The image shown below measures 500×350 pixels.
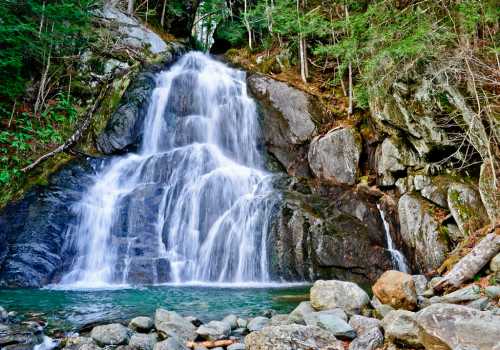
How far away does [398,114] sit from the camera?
11.7 meters

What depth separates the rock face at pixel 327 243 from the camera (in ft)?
32.9

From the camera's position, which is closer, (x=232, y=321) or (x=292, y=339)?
(x=292, y=339)

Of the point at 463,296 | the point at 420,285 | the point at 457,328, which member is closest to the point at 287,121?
the point at 420,285

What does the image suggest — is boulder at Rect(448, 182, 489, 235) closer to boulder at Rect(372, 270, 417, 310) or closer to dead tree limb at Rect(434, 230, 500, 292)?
dead tree limb at Rect(434, 230, 500, 292)

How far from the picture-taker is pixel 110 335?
4.99 m

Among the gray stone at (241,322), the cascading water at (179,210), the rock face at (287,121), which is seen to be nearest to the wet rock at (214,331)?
the gray stone at (241,322)

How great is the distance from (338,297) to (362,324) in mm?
996

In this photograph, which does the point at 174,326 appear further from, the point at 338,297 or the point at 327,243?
the point at 327,243

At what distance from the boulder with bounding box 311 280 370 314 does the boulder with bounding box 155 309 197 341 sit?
1.98 metres

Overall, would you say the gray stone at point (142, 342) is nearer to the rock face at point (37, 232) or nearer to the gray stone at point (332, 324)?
the gray stone at point (332, 324)

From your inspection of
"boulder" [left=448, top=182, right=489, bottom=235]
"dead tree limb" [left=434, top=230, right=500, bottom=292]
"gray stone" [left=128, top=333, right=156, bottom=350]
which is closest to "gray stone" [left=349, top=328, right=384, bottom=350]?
"gray stone" [left=128, top=333, right=156, bottom=350]

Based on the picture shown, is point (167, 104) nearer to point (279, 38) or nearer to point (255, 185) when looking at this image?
point (255, 185)

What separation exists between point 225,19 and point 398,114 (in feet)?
54.4

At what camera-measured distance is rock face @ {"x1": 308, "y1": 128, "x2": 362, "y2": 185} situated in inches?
504
